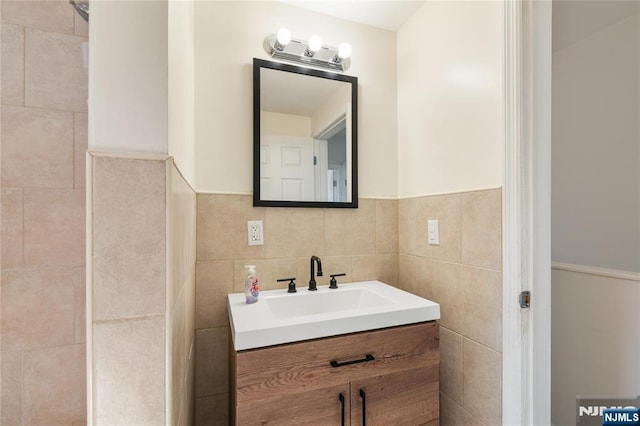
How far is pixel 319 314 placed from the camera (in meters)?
1.02

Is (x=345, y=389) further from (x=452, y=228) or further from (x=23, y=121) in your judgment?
(x=23, y=121)

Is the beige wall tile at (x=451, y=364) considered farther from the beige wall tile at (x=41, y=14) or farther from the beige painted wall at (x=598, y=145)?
the beige wall tile at (x=41, y=14)

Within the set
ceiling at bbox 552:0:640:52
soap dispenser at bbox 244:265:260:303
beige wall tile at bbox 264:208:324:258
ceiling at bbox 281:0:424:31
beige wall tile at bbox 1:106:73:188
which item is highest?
ceiling at bbox 552:0:640:52

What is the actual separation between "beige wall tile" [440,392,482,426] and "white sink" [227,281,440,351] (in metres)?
0.47

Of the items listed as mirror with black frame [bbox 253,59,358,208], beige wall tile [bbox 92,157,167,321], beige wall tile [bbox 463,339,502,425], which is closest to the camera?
beige wall tile [bbox 92,157,167,321]

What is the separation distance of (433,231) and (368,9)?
1204 mm

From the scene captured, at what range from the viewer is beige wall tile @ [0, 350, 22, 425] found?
82 cm

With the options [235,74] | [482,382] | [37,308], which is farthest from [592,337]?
[37,308]

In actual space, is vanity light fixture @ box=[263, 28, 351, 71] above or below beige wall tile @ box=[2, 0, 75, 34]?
above

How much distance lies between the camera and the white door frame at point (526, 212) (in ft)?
3.25

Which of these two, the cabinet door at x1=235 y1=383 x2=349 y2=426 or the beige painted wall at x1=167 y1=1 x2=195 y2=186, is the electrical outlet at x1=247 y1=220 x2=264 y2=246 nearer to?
the beige painted wall at x1=167 y1=1 x2=195 y2=186

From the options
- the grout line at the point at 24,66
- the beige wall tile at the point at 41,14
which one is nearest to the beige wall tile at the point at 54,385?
the grout line at the point at 24,66

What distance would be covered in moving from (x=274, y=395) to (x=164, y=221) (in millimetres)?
654

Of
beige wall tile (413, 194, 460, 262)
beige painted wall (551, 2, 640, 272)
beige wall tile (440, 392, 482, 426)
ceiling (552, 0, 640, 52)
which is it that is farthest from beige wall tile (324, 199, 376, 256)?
beige painted wall (551, 2, 640, 272)
